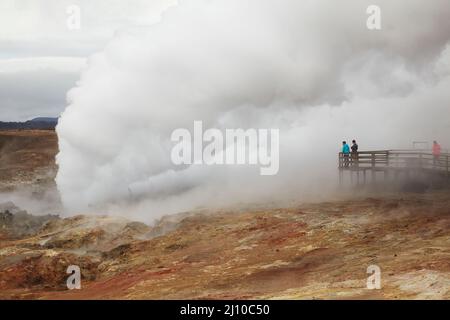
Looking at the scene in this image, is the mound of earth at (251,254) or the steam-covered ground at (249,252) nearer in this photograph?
the mound of earth at (251,254)

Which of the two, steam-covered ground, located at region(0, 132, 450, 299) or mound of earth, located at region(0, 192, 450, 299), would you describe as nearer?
mound of earth, located at region(0, 192, 450, 299)

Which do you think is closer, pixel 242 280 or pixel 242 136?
pixel 242 280

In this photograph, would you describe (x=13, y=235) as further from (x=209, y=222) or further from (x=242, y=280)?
(x=242, y=280)

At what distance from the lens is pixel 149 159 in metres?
37.9

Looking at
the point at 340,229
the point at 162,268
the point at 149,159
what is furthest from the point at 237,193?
the point at 162,268

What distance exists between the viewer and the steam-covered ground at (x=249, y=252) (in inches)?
549

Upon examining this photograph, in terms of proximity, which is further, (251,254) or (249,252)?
(249,252)

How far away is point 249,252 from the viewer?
18.6 metres

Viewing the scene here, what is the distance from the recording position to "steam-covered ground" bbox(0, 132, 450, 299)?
13945 mm

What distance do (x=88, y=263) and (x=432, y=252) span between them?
12.5 metres

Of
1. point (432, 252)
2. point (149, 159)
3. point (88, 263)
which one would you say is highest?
point (149, 159)

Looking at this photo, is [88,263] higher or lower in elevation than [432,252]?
lower

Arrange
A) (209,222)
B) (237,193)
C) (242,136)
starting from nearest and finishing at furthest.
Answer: (209,222) → (237,193) → (242,136)

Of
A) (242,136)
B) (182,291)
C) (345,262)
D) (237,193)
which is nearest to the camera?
(182,291)
